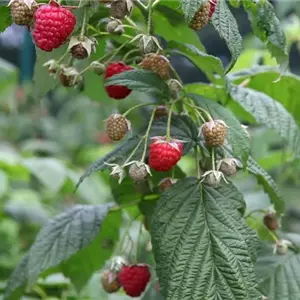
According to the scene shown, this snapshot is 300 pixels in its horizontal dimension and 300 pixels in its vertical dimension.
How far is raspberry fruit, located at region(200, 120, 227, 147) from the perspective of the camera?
4.37 ft

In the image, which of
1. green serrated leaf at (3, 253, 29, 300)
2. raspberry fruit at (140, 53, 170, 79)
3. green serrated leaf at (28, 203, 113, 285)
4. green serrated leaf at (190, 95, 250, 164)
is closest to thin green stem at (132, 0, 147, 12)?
raspberry fruit at (140, 53, 170, 79)

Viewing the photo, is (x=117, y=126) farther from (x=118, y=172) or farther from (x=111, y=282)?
(x=111, y=282)

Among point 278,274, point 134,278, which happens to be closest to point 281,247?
point 278,274

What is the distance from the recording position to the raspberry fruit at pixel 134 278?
154 cm

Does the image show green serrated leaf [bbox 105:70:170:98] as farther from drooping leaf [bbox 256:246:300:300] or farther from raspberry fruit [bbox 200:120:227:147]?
drooping leaf [bbox 256:246:300:300]

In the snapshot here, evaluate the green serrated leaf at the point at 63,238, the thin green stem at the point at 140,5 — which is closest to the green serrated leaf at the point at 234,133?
the thin green stem at the point at 140,5

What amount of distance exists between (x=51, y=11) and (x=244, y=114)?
0.83m

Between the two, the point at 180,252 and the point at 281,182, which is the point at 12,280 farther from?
the point at 281,182

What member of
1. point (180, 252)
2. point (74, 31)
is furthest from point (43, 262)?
point (74, 31)

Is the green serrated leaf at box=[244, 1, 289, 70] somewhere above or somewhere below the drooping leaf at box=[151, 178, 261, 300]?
above

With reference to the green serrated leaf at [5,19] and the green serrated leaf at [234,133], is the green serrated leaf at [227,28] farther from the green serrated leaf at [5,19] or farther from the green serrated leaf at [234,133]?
the green serrated leaf at [5,19]

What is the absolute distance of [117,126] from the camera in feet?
4.59

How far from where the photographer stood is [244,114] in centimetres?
196

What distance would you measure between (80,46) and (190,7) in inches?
8.1
